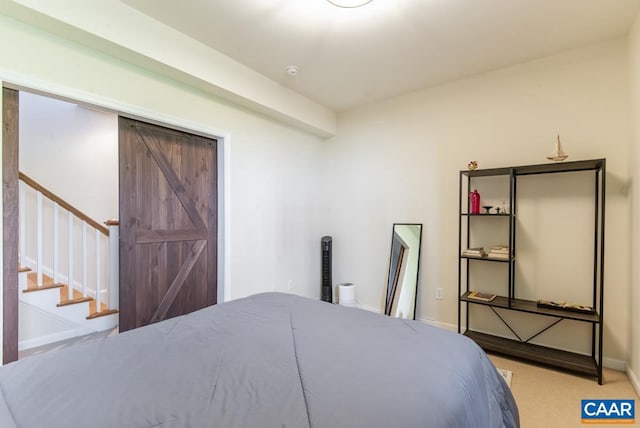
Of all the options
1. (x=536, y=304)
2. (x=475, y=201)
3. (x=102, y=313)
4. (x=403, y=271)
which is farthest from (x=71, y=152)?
(x=536, y=304)

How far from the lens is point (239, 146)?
3057 millimetres

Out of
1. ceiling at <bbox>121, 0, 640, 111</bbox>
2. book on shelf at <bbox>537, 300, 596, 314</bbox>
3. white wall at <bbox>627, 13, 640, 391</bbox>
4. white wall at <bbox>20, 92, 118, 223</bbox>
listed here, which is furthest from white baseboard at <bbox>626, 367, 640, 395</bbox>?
white wall at <bbox>20, 92, 118, 223</bbox>

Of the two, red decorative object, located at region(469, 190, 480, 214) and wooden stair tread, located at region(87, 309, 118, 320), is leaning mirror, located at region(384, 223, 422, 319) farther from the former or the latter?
wooden stair tread, located at region(87, 309, 118, 320)

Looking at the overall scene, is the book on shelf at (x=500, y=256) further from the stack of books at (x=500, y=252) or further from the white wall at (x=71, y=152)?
the white wall at (x=71, y=152)

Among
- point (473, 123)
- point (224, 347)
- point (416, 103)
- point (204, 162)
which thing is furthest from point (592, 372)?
point (204, 162)

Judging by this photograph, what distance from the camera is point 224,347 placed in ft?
4.21

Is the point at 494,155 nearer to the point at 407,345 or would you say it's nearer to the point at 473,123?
the point at 473,123

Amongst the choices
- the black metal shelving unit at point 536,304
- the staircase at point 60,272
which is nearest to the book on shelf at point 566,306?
the black metal shelving unit at point 536,304

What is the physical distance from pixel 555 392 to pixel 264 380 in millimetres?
2241

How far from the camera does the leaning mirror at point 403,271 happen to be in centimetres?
331

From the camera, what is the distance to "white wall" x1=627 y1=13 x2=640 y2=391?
2086 millimetres

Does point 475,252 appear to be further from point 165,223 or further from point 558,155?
point 165,223

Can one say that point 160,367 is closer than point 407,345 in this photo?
Yes

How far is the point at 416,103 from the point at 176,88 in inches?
98.8
